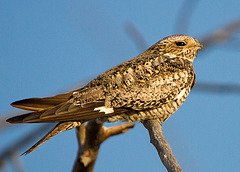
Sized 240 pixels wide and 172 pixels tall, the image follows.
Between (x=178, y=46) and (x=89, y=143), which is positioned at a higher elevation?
(x=178, y=46)

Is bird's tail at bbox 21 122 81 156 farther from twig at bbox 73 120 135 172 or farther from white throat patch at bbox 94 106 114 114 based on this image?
twig at bbox 73 120 135 172

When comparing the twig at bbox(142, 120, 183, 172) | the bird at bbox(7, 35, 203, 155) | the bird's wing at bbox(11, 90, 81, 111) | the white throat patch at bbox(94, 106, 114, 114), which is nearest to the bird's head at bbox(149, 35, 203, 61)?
the bird at bbox(7, 35, 203, 155)

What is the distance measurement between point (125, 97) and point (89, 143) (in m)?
0.84

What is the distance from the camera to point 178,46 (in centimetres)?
389

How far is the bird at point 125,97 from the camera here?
122 inches

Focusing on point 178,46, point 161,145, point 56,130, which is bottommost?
point 161,145

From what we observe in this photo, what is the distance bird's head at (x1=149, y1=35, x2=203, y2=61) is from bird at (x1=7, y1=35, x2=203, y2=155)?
5.7 inches

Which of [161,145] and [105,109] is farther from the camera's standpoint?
[105,109]

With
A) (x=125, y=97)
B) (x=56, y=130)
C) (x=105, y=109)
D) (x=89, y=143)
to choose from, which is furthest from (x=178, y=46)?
(x=56, y=130)

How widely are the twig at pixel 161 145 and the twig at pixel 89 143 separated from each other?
566 mm

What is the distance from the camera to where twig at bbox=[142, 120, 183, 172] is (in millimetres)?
2376

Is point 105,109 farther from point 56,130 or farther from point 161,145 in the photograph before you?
point 161,145

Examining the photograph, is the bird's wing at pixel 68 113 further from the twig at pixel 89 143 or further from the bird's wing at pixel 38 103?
the twig at pixel 89 143

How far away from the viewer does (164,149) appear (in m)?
2.66
